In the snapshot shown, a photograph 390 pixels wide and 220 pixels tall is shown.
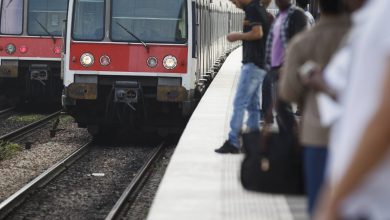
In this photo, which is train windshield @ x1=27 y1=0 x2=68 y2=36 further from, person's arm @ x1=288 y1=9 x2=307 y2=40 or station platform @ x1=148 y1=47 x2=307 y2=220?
person's arm @ x1=288 y1=9 x2=307 y2=40

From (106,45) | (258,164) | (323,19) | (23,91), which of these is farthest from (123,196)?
(23,91)

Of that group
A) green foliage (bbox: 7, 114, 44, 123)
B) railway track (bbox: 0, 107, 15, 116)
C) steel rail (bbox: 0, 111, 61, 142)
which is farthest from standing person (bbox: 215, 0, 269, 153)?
railway track (bbox: 0, 107, 15, 116)

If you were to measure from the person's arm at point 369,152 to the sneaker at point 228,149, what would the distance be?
626 cm

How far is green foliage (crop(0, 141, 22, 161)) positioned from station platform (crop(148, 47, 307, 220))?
10.3ft

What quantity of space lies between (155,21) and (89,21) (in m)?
1.00

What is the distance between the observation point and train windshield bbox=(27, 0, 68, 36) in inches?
634

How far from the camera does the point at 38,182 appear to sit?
31.1 feet

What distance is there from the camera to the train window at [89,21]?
40.9ft

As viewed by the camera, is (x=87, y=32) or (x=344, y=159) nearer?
(x=344, y=159)

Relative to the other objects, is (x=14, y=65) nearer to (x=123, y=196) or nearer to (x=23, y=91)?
(x=23, y=91)

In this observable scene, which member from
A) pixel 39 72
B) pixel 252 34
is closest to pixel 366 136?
pixel 252 34

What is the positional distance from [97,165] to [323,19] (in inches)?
328

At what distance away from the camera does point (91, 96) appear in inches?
484

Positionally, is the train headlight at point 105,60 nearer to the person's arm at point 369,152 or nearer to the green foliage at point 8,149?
the green foliage at point 8,149
